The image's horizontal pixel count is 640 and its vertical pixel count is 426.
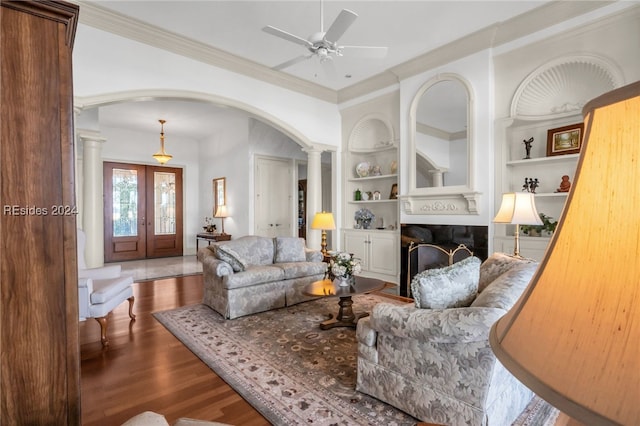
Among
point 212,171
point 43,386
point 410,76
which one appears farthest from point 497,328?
point 212,171

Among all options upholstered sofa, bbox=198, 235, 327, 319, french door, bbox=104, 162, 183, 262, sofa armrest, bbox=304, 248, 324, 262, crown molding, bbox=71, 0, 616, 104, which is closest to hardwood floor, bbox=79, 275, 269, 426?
upholstered sofa, bbox=198, 235, 327, 319

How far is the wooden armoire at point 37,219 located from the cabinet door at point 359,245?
493 centimetres

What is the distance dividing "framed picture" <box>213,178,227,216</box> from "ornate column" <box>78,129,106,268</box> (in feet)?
10.5

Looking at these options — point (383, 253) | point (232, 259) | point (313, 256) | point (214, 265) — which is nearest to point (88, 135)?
point (214, 265)

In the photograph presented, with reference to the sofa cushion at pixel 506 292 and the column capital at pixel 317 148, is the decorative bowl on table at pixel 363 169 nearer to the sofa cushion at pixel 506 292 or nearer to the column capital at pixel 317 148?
the column capital at pixel 317 148

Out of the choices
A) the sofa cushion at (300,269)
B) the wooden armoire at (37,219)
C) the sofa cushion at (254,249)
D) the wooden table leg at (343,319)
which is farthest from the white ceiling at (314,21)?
the wooden table leg at (343,319)

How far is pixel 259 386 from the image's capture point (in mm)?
2309

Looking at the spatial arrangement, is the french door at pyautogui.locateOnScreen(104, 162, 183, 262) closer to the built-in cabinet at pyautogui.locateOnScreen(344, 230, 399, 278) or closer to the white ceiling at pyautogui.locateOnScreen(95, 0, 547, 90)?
the white ceiling at pyautogui.locateOnScreen(95, 0, 547, 90)

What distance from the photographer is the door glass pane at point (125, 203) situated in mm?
8016

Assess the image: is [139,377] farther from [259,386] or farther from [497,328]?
[497,328]

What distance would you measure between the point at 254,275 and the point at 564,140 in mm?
3970

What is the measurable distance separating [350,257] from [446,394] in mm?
1721

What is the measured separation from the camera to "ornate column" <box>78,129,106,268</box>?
446 cm

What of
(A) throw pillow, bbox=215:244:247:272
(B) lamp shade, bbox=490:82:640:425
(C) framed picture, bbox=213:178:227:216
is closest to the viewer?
(B) lamp shade, bbox=490:82:640:425
